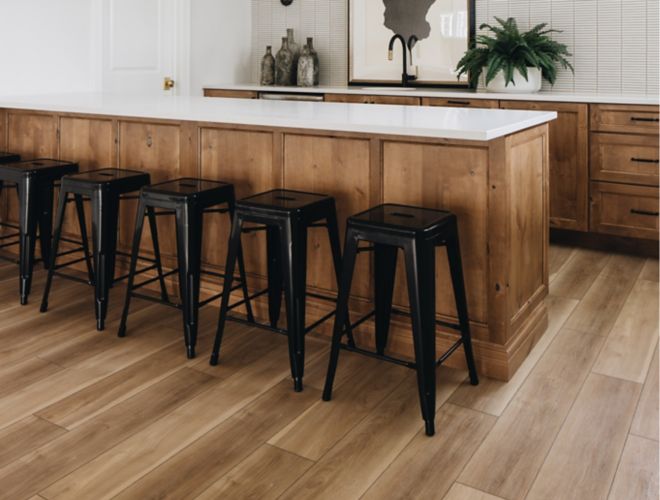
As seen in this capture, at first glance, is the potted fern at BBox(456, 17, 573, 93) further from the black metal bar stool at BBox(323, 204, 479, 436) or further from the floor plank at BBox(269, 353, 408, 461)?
the floor plank at BBox(269, 353, 408, 461)

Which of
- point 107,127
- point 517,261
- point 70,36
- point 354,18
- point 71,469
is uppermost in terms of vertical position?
point 354,18

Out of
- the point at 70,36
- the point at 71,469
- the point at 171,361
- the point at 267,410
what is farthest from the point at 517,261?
the point at 70,36

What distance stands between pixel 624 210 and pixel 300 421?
9.22ft

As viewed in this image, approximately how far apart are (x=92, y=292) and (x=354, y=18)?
10.9 feet

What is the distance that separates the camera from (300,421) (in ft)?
6.82

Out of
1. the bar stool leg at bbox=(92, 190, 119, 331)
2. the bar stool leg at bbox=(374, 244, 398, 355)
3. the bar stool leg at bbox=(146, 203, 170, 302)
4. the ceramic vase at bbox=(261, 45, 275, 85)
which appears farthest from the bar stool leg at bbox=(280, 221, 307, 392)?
the ceramic vase at bbox=(261, 45, 275, 85)

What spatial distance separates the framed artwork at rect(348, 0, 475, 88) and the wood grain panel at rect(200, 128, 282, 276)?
2.60 meters

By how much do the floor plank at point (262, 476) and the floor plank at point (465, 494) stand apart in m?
0.40

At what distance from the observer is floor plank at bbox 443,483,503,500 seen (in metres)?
1.70

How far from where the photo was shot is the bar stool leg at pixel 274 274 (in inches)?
107

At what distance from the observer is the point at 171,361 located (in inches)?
99.0

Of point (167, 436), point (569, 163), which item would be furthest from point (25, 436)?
point (569, 163)

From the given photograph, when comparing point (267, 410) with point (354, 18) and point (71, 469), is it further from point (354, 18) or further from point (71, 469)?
point (354, 18)

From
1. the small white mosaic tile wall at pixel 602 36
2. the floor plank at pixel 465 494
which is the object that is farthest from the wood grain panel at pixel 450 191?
the small white mosaic tile wall at pixel 602 36
